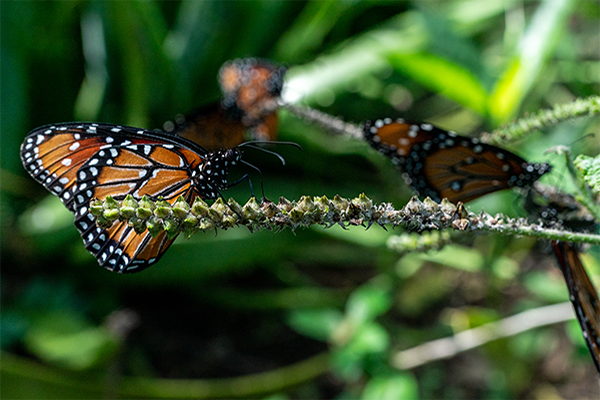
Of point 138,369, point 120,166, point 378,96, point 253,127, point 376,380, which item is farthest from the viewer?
point 378,96

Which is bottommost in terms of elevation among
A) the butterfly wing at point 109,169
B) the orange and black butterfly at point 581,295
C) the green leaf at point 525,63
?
the orange and black butterfly at point 581,295

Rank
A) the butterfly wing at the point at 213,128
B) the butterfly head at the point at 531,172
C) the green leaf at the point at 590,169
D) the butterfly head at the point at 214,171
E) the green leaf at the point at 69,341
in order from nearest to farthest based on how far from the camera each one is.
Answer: the green leaf at the point at 590,169 < the butterfly head at the point at 531,172 < the butterfly head at the point at 214,171 < the green leaf at the point at 69,341 < the butterfly wing at the point at 213,128

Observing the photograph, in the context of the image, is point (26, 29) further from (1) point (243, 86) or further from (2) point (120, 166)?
(2) point (120, 166)

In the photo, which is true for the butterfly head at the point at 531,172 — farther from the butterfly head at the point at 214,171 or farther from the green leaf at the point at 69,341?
the green leaf at the point at 69,341

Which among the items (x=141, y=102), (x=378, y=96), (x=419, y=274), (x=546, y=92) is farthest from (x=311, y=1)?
(x=419, y=274)

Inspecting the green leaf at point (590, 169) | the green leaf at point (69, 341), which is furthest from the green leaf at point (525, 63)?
the green leaf at point (69, 341)
